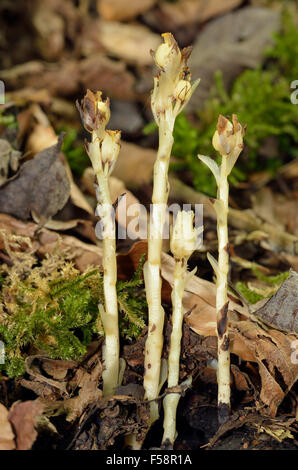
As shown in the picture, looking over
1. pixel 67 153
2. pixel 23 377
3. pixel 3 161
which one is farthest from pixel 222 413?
pixel 67 153

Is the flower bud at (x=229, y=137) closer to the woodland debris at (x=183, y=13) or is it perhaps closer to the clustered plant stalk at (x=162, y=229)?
the clustered plant stalk at (x=162, y=229)

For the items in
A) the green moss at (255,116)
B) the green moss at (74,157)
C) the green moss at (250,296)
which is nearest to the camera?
the green moss at (250,296)

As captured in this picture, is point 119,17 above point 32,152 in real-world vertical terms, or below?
above

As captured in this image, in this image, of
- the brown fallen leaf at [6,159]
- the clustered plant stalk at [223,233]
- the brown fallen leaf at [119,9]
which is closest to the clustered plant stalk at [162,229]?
the clustered plant stalk at [223,233]

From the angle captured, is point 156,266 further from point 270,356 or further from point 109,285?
point 270,356
